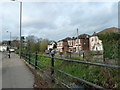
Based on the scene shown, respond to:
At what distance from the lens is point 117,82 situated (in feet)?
9.84

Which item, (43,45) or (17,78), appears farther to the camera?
(43,45)

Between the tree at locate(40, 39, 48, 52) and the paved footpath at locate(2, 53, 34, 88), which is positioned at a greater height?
the tree at locate(40, 39, 48, 52)

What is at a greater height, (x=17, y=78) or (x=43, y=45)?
(x=43, y=45)

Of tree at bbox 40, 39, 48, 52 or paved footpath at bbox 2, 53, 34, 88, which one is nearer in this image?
paved footpath at bbox 2, 53, 34, 88

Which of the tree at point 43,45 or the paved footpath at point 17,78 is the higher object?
the tree at point 43,45

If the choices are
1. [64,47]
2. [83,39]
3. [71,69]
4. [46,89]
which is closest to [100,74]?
[71,69]

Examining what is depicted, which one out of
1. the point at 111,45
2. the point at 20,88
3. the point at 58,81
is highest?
the point at 111,45

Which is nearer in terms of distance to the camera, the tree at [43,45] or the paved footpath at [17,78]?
the paved footpath at [17,78]

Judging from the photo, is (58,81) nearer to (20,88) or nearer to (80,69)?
(80,69)

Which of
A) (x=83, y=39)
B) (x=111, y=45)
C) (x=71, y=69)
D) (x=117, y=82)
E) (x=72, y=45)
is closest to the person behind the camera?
(x=117, y=82)

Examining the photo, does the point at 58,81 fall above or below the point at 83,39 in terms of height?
below

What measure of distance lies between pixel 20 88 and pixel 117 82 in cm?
308

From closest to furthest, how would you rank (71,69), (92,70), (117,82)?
A: (117,82) < (92,70) < (71,69)

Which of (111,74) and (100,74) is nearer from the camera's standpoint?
(111,74)
